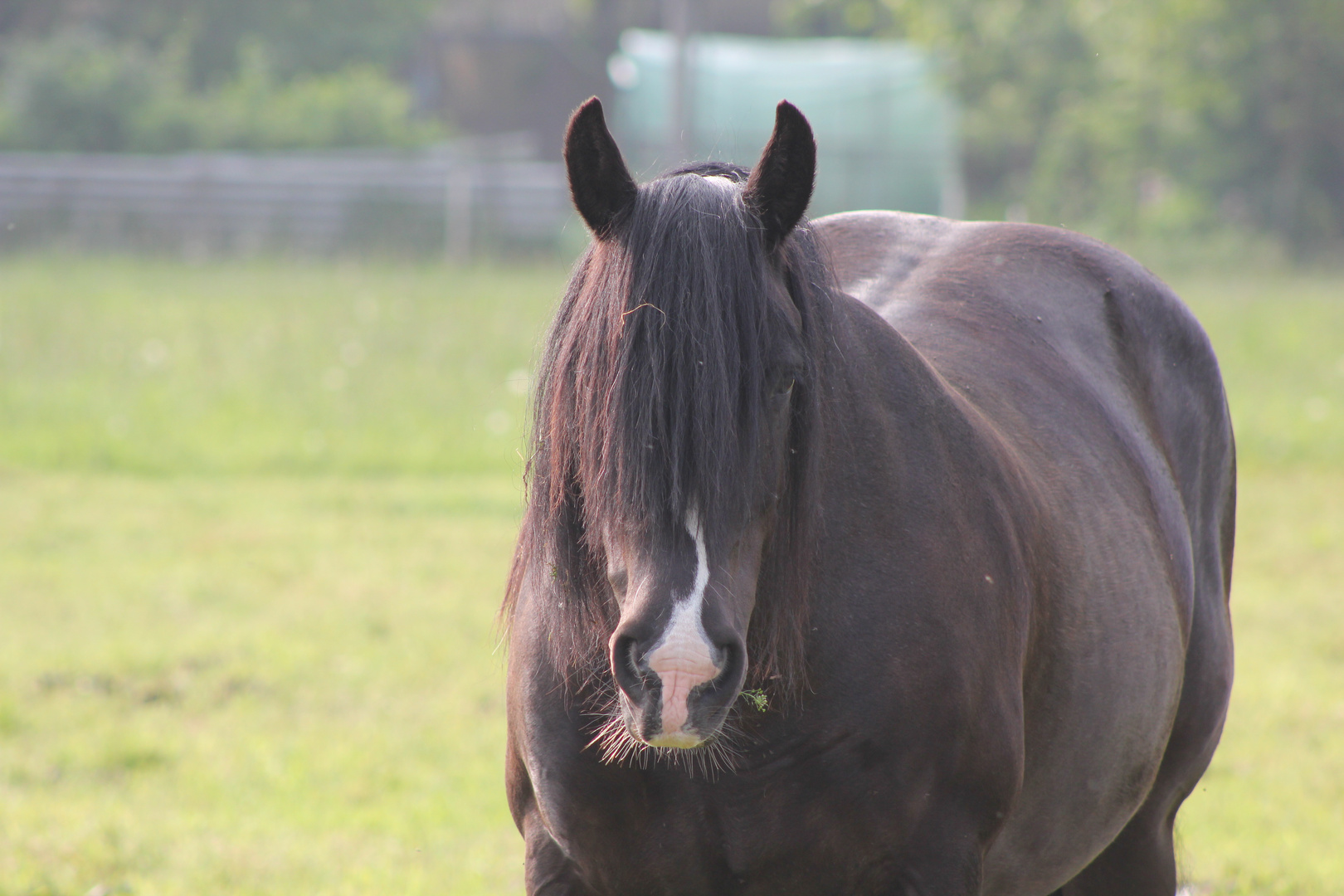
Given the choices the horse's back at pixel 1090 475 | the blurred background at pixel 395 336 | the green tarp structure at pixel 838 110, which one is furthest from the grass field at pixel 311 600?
the green tarp structure at pixel 838 110

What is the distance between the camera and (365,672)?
5410mm

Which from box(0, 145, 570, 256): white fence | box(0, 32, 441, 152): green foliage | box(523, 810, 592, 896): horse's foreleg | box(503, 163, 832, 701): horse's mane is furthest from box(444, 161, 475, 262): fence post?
box(503, 163, 832, 701): horse's mane

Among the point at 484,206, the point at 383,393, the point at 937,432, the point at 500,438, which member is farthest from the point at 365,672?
the point at 484,206

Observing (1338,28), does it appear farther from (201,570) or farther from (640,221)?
(640,221)

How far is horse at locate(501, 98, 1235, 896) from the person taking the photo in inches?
59.7

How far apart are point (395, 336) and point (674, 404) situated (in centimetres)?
1155

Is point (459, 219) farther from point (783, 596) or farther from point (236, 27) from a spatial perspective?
point (783, 596)

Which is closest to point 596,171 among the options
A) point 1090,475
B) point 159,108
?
point 1090,475

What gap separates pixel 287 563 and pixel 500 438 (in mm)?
3321

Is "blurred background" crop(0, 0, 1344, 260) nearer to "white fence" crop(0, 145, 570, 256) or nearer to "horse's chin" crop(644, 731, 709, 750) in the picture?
"white fence" crop(0, 145, 570, 256)

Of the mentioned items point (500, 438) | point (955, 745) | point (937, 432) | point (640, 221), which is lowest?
point (500, 438)

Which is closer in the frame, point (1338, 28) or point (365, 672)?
point (365, 672)

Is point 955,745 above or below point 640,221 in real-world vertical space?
below

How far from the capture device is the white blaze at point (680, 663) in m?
1.40
